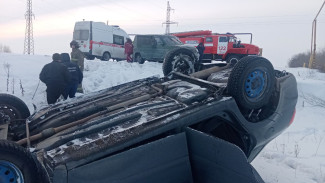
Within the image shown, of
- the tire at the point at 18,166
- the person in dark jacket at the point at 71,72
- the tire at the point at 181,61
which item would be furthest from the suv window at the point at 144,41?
the tire at the point at 18,166

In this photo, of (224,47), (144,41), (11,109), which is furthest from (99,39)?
(11,109)

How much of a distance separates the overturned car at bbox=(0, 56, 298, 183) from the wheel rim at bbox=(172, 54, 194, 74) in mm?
926

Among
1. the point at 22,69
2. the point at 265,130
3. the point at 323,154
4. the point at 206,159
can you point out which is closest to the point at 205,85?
the point at 265,130

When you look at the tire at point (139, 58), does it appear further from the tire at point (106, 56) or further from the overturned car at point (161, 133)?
the overturned car at point (161, 133)

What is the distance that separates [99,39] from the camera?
16.7 m

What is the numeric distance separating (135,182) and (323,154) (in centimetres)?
379

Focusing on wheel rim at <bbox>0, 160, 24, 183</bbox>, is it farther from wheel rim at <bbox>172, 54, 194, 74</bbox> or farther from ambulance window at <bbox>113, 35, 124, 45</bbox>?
ambulance window at <bbox>113, 35, 124, 45</bbox>

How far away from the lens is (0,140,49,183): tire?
1.99 meters

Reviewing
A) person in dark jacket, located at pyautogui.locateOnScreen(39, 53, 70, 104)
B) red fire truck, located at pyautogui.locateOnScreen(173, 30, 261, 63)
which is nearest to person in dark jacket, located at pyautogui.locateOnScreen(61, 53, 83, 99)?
person in dark jacket, located at pyautogui.locateOnScreen(39, 53, 70, 104)

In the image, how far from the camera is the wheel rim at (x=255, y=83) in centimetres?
288

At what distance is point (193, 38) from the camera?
18.5 meters

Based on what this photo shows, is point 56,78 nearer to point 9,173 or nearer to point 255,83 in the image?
point 9,173

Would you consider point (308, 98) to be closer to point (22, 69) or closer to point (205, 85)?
point (205, 85)

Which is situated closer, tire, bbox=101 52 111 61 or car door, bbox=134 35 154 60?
car door, bbox=134 35 154 60
